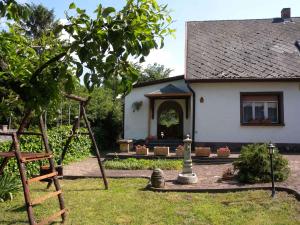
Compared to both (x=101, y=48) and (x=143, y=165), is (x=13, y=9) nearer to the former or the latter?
(x=101, y=48)

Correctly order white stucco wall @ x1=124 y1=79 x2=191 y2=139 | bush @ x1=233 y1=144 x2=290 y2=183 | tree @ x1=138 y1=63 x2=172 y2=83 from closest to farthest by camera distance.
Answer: bush @ x1=233 y1=144 x2=290 y2=183
white stucco wall @ x1=124 y1=79 x2=191 y2=139
tree @ x1=138 y1=63 x2=172 y2=83

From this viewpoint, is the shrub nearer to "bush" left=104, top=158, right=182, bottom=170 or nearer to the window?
"bush" left=104, top=158, right=182, bottom=170

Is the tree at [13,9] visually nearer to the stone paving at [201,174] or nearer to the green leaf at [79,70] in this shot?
the green leaf at [79,70]

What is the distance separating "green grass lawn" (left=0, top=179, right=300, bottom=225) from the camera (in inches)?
233

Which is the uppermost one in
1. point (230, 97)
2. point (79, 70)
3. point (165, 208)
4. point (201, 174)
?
point (230, 97)

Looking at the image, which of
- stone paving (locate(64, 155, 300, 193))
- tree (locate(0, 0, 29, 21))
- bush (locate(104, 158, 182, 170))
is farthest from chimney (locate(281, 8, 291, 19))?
tree (locate(0, 0, 29, 21))

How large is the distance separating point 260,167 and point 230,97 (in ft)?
25.7

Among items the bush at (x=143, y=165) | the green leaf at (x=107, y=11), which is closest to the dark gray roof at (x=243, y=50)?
the bush at (x=143, y=165)

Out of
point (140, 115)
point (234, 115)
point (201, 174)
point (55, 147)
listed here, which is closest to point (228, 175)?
point (201, 174)

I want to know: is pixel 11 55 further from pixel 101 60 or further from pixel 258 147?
pixel 258 147

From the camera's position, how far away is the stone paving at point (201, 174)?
8.42m

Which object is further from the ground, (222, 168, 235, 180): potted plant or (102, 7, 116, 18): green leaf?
(102, 7, 116, 18): green leaf

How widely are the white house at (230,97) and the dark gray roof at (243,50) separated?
4cm

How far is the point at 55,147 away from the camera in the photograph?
12531 millimetres
